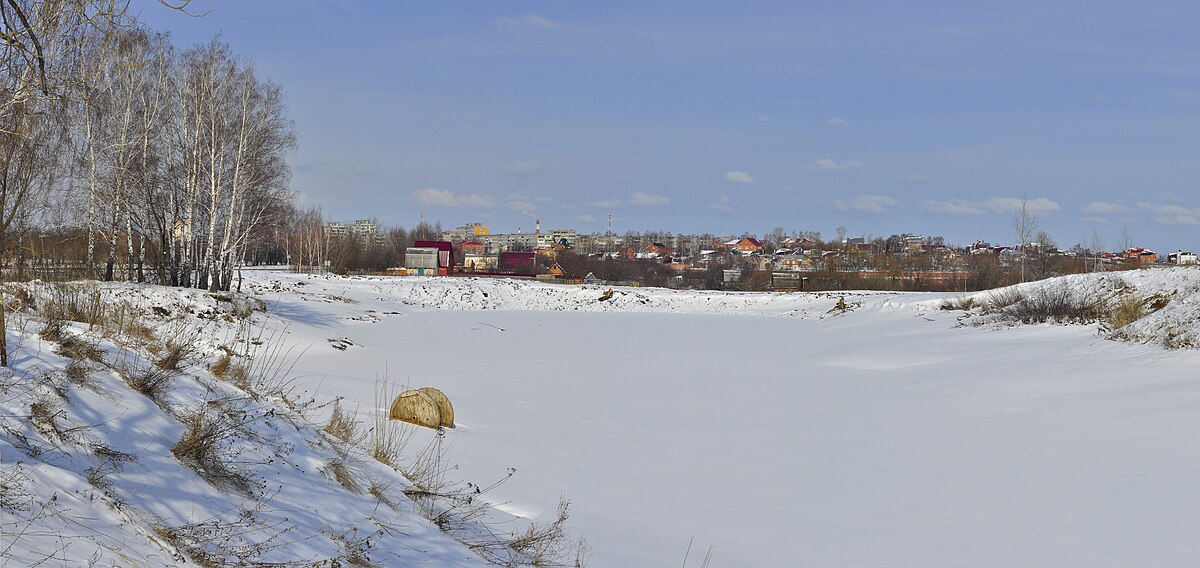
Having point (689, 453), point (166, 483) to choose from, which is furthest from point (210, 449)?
point (689, 453)

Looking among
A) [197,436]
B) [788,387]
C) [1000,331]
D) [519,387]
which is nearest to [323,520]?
[197,436]

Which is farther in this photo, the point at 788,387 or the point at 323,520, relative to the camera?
the point at 788,387

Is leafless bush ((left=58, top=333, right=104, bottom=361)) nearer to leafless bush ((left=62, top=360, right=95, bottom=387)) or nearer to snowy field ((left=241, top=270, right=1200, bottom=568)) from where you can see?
leafless bush ((left=62, top=360, right=95, bottom=387))

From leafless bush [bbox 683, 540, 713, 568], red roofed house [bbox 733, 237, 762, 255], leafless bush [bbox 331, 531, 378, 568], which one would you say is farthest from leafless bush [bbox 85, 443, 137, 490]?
red roofed house [bbox 733, 237, 762, 255]

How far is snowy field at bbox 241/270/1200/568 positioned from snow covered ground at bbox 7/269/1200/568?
39mm

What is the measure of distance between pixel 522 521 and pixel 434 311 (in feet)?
105

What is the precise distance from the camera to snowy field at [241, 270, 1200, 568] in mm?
6359

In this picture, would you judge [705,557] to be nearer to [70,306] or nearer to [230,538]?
[230,538]

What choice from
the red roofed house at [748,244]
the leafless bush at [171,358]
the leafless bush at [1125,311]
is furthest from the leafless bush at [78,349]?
the red roofed house at [748,244]

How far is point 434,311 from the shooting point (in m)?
37.8

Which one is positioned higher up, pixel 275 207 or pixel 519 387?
pixel 275 207

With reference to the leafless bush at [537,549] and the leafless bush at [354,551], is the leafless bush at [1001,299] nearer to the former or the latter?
the leafless bush at [537,549]

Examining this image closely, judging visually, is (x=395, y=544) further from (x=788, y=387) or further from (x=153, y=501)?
(x=788, y=387)

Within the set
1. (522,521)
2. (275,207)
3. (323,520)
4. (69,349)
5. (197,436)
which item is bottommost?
(522,521)
